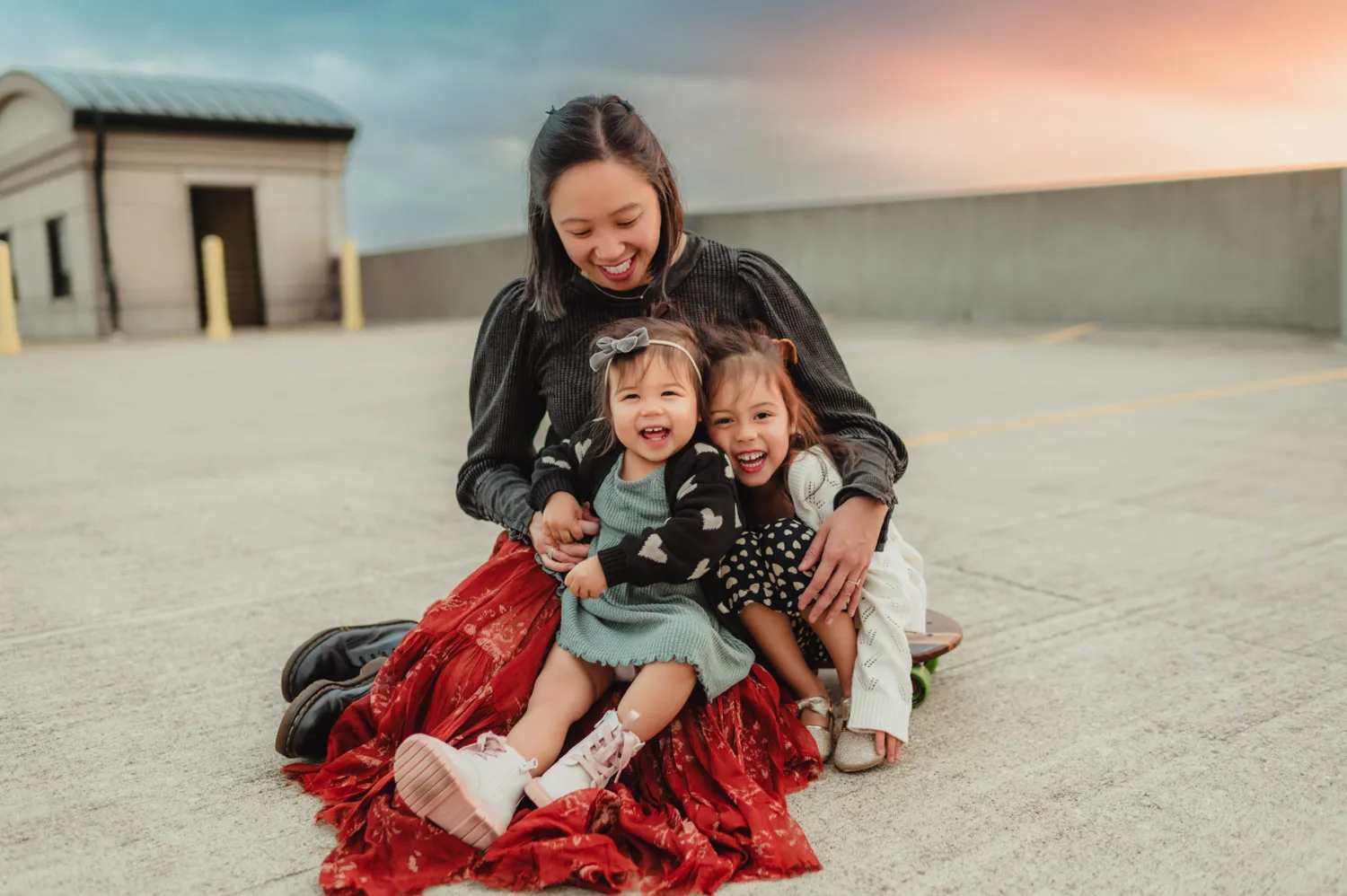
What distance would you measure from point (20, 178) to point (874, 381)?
65.8 ft

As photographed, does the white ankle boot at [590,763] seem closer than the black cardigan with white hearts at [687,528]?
Yes

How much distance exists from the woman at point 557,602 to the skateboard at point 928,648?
0.39 m

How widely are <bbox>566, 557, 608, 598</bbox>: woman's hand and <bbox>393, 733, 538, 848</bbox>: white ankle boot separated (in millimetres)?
364

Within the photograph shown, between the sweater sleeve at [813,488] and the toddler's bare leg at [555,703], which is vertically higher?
the sweater sleeve at [813,488]

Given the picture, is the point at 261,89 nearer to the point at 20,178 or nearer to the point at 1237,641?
the point at 20,178

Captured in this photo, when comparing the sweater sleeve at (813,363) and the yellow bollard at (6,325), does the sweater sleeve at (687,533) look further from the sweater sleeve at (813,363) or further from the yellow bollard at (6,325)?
the yellow bollard at (6,325)

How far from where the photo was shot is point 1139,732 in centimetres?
264

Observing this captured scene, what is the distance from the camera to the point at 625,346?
239 cm

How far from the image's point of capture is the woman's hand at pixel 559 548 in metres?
2.49

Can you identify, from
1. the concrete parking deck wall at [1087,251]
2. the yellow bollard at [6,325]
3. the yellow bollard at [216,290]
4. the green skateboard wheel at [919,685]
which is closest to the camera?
the green skateboard wheel at [919,685]

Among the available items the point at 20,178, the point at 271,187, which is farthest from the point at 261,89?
the point at 20,178

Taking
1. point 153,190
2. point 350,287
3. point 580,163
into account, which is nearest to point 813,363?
point 580,163

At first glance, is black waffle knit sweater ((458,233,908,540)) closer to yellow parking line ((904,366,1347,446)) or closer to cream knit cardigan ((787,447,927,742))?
cream knit cardigan ((787,447,927,742))

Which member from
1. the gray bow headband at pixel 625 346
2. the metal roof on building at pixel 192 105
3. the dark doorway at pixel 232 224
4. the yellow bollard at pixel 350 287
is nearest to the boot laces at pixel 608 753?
the gray bow headband at pixel 625 346
